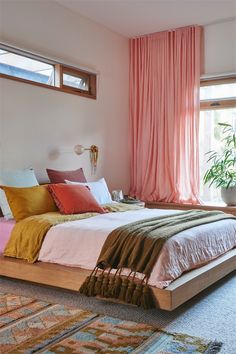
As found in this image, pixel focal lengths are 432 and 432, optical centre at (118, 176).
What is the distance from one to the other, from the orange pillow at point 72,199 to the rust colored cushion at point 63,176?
413mm

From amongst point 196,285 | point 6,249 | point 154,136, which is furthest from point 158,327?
point 154,136

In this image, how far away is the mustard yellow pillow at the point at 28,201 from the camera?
3752 mm

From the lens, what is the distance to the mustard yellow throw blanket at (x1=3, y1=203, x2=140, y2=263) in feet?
11.5

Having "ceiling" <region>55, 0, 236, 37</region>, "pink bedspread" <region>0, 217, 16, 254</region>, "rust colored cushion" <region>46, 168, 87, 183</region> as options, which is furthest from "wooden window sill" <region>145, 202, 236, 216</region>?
"pink bedspread" <region>0, 217, 16, 254</region>

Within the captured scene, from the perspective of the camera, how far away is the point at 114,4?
16.2 feet

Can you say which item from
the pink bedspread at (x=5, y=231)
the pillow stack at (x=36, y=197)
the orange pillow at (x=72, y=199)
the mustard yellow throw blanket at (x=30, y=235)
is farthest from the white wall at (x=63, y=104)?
the mustard yellow throw blanket at (x=30, y=235)

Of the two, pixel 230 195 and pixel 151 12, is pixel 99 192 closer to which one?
pixel 230 195

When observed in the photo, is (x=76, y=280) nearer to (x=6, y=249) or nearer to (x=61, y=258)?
(x=61, y=258)

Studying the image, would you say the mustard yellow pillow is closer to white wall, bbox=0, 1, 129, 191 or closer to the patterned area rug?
white wall, bbox=0, 1, 129, 191

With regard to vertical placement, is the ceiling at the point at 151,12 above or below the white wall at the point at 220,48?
above

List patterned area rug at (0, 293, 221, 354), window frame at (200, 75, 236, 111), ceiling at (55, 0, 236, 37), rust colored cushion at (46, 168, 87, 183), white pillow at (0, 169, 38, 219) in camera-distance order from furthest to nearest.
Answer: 1. window frame at (200, 75, 236, 111)
2. ceiling at (55, 0, 236, 37)
3. rust colored cushion at (46, 168, 87, 183)
4. white pillow at (0, 169, 38, 219)
5. patterned area rug at (0, 293, 221, 354)

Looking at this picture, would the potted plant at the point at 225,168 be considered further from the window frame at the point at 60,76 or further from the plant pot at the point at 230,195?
the window frame at the point at 60,76

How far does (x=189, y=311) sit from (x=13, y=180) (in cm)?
204

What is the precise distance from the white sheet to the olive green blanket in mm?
58
